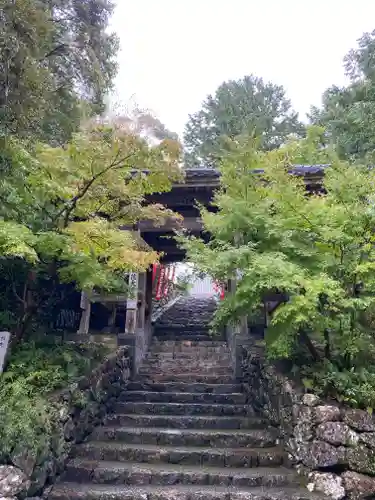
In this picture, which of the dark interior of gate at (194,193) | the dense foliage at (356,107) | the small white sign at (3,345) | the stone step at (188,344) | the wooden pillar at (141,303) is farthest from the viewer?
the dense foliage at (356,107)

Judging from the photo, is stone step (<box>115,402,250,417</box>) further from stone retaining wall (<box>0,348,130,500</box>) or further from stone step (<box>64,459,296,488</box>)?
stone step (<box>64,459,296,488</box>)

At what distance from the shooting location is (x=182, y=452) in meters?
5.86

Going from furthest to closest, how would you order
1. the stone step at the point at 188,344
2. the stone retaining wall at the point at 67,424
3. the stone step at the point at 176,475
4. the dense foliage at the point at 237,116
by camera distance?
the dense foliage at the point at 237,116 < the stone step at the point at 188,344 < the stone step at the point at 176,475 < the stone retaining wall at the point at 67,424

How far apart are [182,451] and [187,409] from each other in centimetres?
136

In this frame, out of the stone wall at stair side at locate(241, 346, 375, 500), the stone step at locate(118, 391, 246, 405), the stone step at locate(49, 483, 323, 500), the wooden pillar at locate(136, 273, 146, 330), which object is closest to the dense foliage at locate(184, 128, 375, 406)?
the stone wall at stair side at locate(241, 346, 375, 500)

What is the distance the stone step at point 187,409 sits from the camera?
7.18 meters

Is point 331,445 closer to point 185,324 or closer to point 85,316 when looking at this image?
point 85,316

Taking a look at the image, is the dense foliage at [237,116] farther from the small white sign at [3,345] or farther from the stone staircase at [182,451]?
the small white sign at [3,345]

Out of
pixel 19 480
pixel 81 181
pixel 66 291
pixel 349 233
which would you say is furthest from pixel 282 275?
pixel 66 291

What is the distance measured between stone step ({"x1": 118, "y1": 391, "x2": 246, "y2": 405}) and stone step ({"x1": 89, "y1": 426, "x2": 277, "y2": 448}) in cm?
104

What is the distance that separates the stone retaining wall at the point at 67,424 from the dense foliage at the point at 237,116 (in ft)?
57.2

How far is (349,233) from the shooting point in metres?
5.90

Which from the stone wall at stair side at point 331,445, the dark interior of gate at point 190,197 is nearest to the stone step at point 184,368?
the dark interior of gate at point 190,197

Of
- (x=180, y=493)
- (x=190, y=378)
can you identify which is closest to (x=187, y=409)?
(x=190, y=378)
